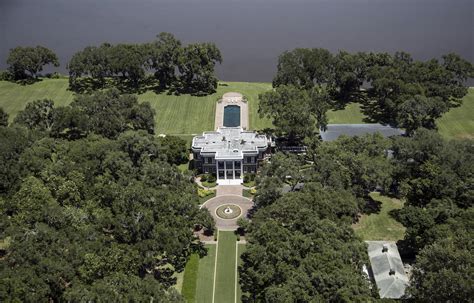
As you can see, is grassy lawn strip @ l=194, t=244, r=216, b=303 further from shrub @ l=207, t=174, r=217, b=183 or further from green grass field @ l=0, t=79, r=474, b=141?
green grass field @ l=0, t=79, r=474, b=141

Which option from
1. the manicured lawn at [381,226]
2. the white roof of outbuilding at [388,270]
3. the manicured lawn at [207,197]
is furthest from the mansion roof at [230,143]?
the white roof of outbuilding at [388,270]

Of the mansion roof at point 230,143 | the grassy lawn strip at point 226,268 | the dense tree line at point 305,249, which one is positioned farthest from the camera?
the mansion roof at point 230,143

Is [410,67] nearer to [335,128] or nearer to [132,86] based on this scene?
[335,128]

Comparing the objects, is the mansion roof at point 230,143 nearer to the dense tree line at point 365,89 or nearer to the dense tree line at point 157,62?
the dense tree line at point 365,89

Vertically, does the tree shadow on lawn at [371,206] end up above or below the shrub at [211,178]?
below

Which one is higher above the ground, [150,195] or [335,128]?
[150,195]

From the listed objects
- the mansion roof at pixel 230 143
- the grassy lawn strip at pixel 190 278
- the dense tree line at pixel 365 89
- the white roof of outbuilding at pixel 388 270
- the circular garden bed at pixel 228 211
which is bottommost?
the circular garden bed at pixel 228 211

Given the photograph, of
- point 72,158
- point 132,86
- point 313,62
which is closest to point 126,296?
point 72,158

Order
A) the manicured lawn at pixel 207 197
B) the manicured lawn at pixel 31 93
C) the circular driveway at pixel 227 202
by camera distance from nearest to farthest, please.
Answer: the circular driveway at pixel 227 202 < the manicured lawn at pixel 207 197 < the manicured lawn at pixel 31 93
